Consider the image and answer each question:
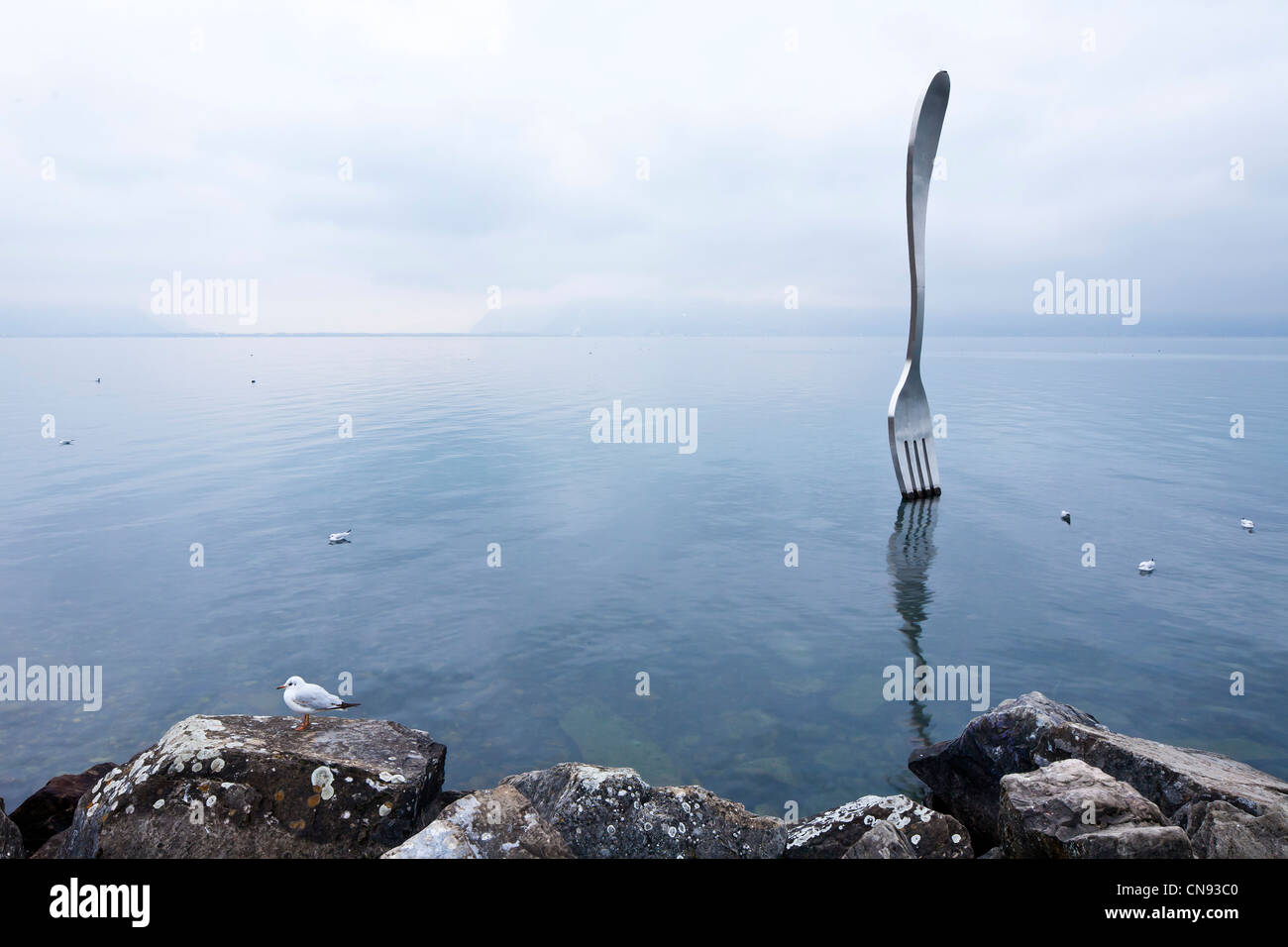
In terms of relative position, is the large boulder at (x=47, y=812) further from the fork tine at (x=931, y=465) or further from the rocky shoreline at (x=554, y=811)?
the fork tine at (x=931, y=465)

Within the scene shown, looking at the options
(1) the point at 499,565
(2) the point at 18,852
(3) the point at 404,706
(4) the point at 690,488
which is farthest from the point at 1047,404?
(2) the point at 18,852

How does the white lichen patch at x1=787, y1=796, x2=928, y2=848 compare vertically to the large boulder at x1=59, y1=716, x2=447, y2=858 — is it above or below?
below

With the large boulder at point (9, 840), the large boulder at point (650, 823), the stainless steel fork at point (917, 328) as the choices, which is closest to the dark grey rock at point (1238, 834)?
the large boulder at point (650, 823)

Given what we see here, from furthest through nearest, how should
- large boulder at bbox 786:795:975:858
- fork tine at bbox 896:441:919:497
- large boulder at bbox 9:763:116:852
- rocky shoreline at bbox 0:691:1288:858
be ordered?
fork tine at bbox 896:441:919:497 → large boulder at bbox 9:763:116:852 → large boulder at bbox 786:795:975:858 → rocky shoreline at bbox 0:691:1288:858

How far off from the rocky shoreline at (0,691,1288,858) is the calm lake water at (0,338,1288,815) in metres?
2.56

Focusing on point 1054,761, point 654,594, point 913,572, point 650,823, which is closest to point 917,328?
point 913,572

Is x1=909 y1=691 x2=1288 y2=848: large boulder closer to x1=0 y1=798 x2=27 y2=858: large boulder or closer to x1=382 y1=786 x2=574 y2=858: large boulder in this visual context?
x1=382 y1=786 x2=574 y2=858: large boulder

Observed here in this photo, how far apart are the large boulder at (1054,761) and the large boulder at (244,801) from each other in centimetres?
744

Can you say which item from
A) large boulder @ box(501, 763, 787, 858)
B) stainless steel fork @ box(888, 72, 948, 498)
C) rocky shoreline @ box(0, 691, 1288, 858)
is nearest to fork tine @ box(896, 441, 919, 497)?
stainless steel fork @ box(888, 72, 948, 498)

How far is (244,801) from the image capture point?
320 inches

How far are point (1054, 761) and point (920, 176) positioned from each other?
19.4m

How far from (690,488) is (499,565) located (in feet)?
38.4

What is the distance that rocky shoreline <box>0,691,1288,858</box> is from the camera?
23.9ft

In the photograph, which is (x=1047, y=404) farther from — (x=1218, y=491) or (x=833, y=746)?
(x=833, y=746)
